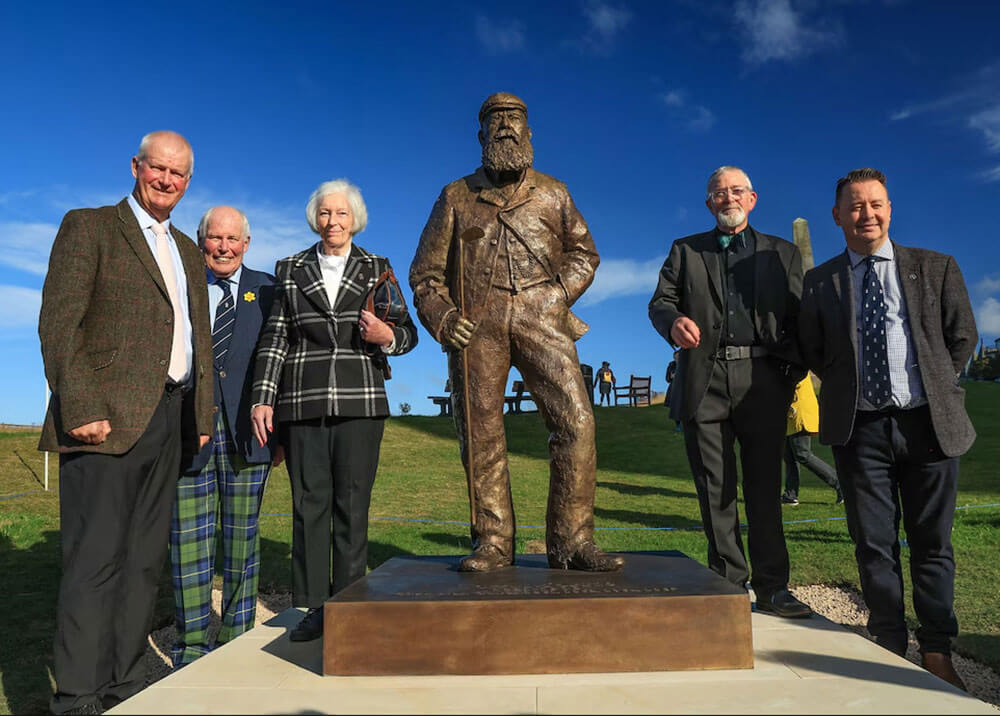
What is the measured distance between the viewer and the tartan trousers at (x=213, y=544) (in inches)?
163

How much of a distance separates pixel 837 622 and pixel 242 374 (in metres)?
4.23

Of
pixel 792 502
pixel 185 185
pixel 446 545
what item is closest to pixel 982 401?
pixel 792 502

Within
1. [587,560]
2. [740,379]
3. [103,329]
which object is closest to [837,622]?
[740,379]

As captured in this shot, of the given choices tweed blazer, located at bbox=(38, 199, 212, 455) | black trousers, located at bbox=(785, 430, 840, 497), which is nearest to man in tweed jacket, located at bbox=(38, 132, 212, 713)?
tweed blazer, located at bbox=(38, 199, 212, 455)

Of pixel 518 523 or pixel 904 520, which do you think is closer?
pixel 904 520

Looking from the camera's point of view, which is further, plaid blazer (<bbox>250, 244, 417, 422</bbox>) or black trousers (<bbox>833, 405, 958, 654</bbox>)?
plaid blazer (<bbox>250, 244, 417, 422</bbox>)

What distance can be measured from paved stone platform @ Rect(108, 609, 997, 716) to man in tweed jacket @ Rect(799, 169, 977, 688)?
1.57 ft

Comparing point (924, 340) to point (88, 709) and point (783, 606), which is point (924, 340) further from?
point (88, 709)

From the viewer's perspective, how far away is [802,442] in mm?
8609

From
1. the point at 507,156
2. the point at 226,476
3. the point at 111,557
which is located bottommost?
the point at 111,557

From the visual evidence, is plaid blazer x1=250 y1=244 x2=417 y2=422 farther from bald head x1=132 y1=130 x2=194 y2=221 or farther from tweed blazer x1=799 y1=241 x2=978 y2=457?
tweed blazer x1=799 y1=241 x2=978 y2=457

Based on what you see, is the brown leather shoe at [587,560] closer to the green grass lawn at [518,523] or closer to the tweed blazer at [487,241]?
the tweed blazer at [487,241]

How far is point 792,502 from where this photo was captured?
9.73 m

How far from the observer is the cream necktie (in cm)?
371
